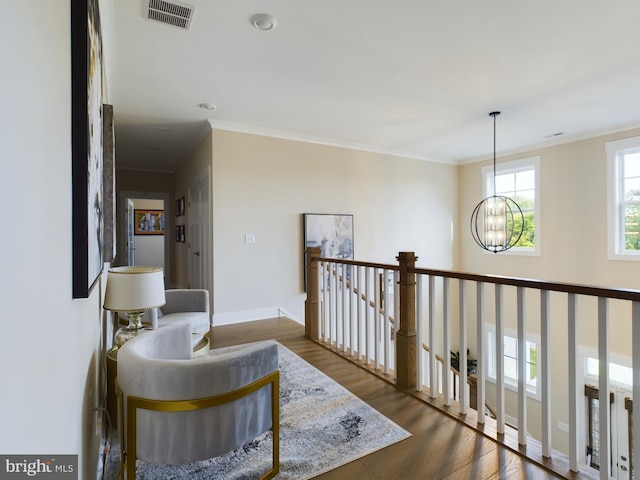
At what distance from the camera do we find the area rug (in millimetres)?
1659

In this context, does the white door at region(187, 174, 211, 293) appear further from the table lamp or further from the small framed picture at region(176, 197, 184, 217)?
the table lamp

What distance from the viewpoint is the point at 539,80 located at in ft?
10.7

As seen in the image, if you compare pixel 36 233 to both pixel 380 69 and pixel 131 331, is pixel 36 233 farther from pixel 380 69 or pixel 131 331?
pixel 380 69

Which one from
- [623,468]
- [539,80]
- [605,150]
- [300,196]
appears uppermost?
[539,80]

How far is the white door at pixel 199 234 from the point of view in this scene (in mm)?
4695

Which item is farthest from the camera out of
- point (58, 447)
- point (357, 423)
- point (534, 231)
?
point (534, 231)

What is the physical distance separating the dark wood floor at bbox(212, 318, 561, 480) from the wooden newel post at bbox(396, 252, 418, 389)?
5.4 inches

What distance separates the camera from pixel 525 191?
19.1ft

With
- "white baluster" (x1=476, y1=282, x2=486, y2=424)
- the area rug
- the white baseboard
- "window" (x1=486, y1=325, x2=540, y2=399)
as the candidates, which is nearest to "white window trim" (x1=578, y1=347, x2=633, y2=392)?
"window" (x1=486, y1=325, x2=540, y2=399)

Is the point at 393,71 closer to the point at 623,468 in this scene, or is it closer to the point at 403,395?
the point at 403,395

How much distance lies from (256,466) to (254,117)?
3.77 m

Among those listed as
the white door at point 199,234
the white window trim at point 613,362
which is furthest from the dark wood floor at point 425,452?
the white window trim at point 613,362

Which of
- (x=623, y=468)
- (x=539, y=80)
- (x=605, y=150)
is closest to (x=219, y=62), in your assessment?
(x=539, y=80)

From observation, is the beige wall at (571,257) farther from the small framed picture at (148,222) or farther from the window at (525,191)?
the small framed picture at (148,222)
